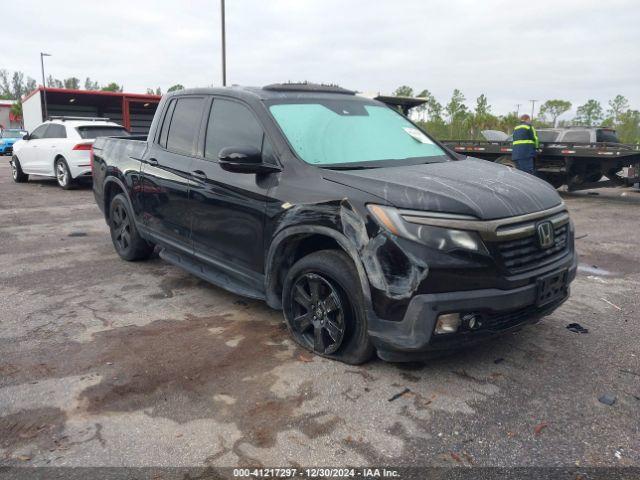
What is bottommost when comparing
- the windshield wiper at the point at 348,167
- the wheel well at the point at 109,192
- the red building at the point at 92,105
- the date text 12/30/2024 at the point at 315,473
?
the date text 12/30/2024 at the point at 315,473

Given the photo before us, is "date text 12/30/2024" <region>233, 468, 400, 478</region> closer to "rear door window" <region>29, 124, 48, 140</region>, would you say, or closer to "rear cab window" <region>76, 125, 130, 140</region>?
"rear cab window" <region>76, 125, 130, 140</region>

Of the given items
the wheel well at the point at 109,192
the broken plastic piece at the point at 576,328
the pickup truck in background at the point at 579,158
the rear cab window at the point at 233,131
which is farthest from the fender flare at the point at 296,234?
the pickup truck in background at the point at 579,158

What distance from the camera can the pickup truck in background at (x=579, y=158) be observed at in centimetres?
1075

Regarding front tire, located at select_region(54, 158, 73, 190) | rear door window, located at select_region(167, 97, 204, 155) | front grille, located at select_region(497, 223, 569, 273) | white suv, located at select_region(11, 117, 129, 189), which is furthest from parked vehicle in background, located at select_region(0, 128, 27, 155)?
front grille, located at select_region(497, 223, 569, 273)

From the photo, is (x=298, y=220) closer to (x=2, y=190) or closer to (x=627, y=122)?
(x=2, y=190)

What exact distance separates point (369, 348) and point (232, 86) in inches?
99.0

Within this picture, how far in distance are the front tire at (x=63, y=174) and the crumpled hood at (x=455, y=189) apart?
10.8 meters

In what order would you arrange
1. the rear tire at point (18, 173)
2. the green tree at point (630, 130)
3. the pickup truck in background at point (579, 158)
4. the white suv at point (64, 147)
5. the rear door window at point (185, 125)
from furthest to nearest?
1. the green tree at point (630, 130)
2. the rear tire at point (18, 173)
3. the white suv at point (64, 147)
4. the pickup truck in background at point (579, 158)
5. the rear door window at point (185, 125)

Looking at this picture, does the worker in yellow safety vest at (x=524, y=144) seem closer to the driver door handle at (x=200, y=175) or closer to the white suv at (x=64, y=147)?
the white suv at (x=64, y=147)

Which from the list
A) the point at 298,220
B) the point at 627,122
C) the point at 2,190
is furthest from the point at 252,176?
the point at 627,122

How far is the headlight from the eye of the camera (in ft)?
9.60

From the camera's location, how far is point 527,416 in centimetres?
290

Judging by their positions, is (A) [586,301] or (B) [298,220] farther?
(A) [586,301]

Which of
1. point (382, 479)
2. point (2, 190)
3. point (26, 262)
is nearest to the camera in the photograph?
point (382, 479)
